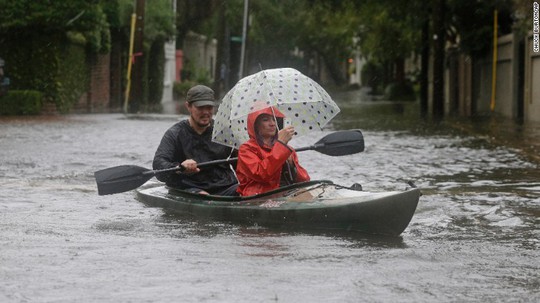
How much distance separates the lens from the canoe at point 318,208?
9.16 meters

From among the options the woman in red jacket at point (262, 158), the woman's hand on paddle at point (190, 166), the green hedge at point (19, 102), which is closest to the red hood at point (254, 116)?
the woman in red jacket at point (262, 158)

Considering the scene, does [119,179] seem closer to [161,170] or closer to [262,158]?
[161,170]

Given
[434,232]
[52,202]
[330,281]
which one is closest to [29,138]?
[52,202]

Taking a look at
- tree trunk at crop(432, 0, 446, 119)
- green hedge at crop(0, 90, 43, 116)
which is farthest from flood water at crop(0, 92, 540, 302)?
tree trunk at crop(432, 0, 446, 119)

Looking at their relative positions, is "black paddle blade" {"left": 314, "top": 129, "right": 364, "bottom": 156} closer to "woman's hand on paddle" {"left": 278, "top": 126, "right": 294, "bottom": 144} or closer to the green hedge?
"woman's hand on paddle" {"left": 278, "top": 126, "right": 294, "bottom": 144}

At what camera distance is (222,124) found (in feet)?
34.9

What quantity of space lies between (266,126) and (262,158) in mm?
266

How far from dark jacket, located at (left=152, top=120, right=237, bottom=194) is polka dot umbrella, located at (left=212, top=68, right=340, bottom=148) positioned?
46 cm

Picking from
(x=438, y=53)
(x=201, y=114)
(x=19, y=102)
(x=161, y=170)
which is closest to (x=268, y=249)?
(x=161, y=170)

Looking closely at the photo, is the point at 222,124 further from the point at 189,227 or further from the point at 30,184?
the point at 30,184

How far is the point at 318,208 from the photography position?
31.3ft

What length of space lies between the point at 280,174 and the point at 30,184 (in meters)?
4.89

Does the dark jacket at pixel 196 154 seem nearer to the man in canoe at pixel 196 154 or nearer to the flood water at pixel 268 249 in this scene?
the man in canoe at pixel 196 154

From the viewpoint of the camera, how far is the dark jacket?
439 inches
